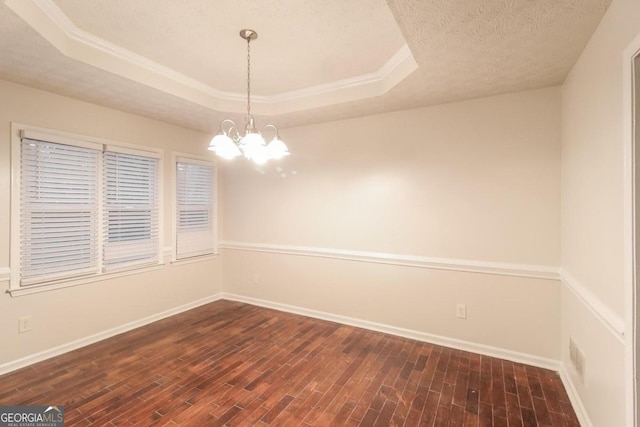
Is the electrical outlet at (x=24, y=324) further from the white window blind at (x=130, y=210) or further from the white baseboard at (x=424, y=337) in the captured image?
the white baseboard at (x=424, y=337)

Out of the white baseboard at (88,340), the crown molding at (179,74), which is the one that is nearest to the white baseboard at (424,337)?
the white baseboard at (88,340)

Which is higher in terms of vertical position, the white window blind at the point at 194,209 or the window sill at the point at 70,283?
the white window blind at the point at 194,209

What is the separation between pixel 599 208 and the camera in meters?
1.76

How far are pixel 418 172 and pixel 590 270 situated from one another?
1734 millimetres

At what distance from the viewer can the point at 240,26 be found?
87.4 inches

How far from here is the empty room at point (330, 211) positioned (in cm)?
188

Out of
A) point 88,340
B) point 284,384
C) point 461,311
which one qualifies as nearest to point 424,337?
point 461,311

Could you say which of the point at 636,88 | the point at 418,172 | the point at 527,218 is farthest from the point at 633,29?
the point at 418,172

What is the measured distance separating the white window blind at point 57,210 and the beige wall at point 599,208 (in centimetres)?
434

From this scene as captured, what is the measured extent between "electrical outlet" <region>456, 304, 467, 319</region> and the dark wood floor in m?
0.36

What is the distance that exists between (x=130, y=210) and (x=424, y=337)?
374 centimetres

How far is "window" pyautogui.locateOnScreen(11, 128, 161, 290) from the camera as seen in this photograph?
2.76 meters

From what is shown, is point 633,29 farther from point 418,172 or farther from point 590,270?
point 418,172

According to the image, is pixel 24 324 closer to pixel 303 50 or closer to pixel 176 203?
pixel 176 203
